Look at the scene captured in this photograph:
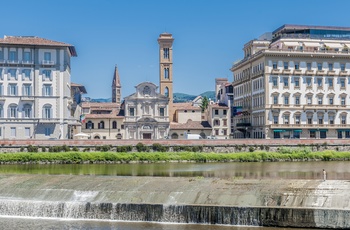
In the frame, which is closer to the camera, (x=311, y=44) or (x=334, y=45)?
(x=311, y=44)

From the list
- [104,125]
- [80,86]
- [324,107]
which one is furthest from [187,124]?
[324,107]

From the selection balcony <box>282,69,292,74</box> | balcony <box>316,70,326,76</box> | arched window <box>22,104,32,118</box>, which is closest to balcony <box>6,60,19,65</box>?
arched window <box>22,104,32,118</box>

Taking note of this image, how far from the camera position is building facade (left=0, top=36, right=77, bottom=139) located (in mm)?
86562

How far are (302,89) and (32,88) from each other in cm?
4408

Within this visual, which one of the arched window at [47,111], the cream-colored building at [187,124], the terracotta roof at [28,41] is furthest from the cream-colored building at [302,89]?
the arched window at [47,111]

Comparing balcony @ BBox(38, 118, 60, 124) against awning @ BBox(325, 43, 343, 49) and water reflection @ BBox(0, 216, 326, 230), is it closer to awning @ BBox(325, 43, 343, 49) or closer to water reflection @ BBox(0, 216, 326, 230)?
awning @ BBox(325, 43, 343, 49)

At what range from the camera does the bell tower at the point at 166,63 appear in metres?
119

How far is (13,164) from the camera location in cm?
6994

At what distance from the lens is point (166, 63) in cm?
11875

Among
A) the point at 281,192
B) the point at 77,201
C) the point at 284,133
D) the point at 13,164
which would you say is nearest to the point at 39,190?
the point at 77,201

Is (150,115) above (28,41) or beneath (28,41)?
beneath

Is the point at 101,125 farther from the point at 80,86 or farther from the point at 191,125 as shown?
the point at 191,125

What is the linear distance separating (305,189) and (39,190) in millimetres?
16461

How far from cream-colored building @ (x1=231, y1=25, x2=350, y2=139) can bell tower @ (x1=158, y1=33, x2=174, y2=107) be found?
23786mm
